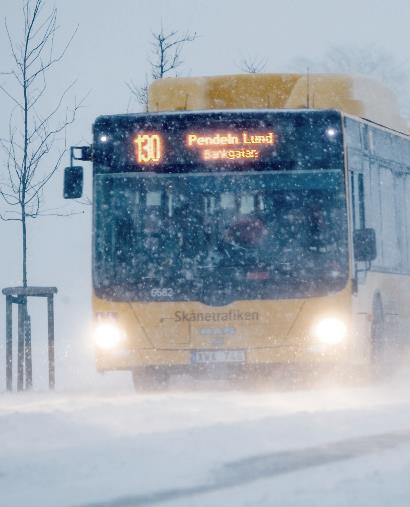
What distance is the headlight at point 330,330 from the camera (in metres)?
15.6

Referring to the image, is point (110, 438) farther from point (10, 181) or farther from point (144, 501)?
point (10, 181)

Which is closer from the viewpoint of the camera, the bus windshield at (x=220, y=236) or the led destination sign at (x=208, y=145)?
the bus windshield at (x=220, y=236)

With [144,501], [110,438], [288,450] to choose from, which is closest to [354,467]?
[288,450]

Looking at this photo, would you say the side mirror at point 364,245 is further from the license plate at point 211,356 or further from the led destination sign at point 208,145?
the license plate at point 211,356

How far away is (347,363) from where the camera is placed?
1585cm

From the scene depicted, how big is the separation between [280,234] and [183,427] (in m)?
4.78

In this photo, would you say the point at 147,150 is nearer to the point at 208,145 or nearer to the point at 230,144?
the point at 208,145

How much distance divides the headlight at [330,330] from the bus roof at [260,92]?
335cm

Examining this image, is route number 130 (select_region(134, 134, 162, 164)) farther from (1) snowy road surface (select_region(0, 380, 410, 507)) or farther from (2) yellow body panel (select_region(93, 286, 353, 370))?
(1) snowy road surface (select_region(0, 380, 410, 507))

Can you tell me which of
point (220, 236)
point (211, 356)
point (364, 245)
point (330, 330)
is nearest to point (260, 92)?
point (220, 236)

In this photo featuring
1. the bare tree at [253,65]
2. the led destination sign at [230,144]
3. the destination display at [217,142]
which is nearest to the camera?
the destination display at [217,142]

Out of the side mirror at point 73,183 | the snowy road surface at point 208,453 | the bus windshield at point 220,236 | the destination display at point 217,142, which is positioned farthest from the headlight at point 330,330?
the side mirror at point 73,183

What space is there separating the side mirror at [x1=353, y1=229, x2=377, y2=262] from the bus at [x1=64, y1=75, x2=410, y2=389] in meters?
0.01

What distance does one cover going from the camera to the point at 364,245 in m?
15.7
